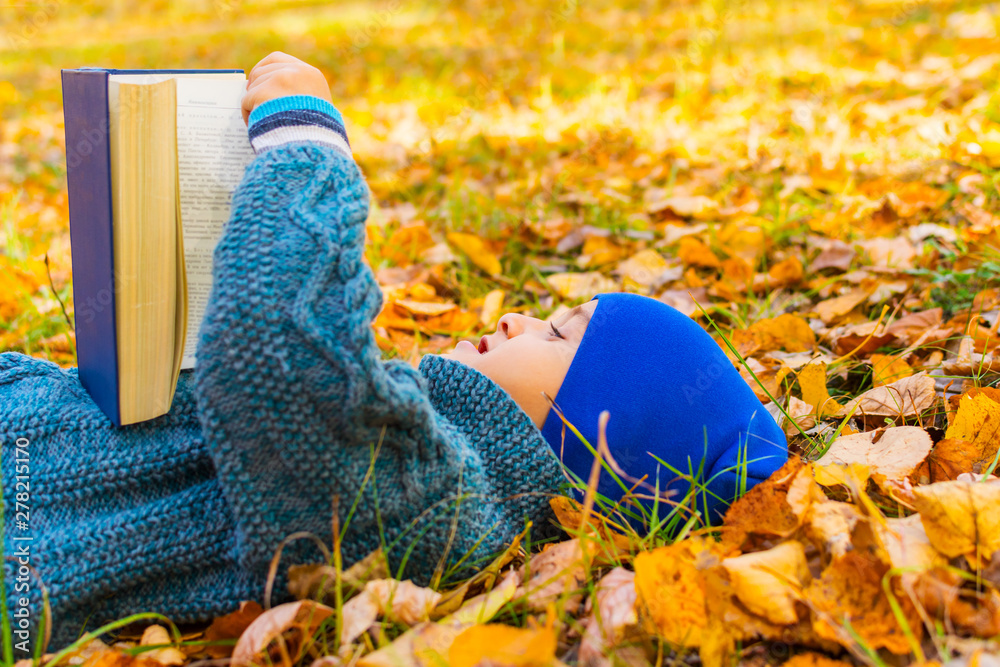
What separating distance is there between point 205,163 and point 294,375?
41 cm

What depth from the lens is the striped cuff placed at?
1.12 m

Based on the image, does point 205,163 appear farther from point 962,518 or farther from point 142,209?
point 962,518

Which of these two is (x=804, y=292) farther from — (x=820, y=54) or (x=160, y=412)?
(x=820, y=54)

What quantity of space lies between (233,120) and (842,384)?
141 centimetres

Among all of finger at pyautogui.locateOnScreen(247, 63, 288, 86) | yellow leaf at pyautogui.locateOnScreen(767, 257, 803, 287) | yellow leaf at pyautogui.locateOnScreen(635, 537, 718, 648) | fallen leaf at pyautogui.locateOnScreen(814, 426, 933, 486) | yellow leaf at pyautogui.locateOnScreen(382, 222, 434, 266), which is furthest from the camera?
yellow leaf at pyautogui.locateOnScreen(382, 222, 434, 266)

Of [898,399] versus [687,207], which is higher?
[687,207]

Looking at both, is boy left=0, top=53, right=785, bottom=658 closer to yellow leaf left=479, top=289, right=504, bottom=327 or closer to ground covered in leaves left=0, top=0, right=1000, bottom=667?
ground covered in leaves left=0, top=0, right=1000, bottom=667

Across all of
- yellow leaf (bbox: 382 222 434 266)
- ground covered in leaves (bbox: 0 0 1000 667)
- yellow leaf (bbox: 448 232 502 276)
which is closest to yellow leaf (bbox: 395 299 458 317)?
ground covered in leaves (bbox: 0 0 1000 667)

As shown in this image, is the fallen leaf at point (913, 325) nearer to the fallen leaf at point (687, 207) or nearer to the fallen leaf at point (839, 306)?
the fallen leaf at point (839, 306)

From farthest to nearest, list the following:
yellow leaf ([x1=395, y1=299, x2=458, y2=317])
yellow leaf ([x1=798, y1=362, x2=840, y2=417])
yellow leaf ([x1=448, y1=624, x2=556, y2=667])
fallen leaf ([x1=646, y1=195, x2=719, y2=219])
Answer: fallen leaf ([x1=646, y1=195, x2=719, y2=219])
yellow leaf ([x1=395, y1=299, x2=458, y2=317])
yellow leaf ([x1=798, y1=362, x2=840, y2=417])
yellow leaf ([x1=448, y1=624, x2=556, y2=667])

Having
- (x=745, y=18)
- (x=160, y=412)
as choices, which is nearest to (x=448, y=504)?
(x=160, y=412)

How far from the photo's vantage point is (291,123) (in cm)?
113

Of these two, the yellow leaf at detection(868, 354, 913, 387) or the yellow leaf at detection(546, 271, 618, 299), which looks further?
the yellow leaf at detection(546, 271, 618, 299)

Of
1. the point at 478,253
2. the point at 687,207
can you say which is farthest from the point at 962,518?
the point at 687,207
